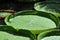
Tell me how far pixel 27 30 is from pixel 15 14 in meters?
0.56

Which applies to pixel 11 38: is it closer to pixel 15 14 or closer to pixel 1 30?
pixel 1 30

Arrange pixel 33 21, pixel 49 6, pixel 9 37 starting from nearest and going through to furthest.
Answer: pixel 9 37 → pixel 33 21 → pixel 49 6

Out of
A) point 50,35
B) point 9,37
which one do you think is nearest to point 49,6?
point 50,35

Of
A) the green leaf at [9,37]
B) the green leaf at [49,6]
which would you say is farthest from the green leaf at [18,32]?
the green leaf at [49,6]

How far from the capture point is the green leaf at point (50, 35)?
1987 millimetres

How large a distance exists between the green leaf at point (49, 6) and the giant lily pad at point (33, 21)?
21cm

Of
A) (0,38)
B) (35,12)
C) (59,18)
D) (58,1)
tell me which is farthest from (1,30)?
(58,1)

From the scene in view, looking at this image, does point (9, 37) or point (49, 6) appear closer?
point (9, 37)

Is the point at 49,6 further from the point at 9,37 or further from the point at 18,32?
the point at 9,37

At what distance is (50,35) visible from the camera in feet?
6.73

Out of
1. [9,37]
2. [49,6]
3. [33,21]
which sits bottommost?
[9,37]

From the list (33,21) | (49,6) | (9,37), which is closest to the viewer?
(9,37)

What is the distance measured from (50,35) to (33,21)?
382 mm

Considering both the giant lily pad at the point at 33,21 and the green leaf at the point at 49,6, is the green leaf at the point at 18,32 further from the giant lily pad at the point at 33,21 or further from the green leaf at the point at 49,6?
the green leaf at the point at 49,6
